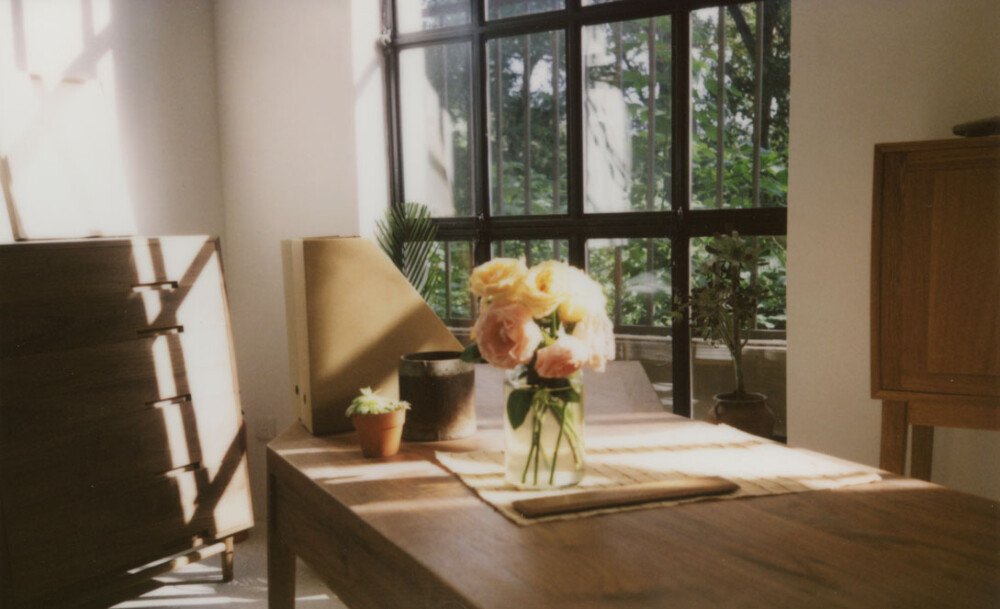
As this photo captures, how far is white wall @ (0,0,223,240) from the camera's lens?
2998 mm

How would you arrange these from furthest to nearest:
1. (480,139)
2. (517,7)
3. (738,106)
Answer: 1. (480,139)
2. (517,7)
3. (738,106)

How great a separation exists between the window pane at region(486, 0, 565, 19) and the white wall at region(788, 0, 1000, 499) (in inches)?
40.4

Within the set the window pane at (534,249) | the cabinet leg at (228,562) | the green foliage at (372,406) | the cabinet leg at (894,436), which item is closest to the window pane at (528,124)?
the window pane at (534,249)

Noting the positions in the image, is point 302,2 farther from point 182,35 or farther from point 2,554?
point 2,554

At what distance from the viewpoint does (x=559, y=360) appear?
1.15 m

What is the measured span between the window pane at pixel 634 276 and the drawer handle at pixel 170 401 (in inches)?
63.9

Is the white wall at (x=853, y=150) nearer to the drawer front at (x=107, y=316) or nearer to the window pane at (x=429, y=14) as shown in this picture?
the window pane at (x=429, y=14)

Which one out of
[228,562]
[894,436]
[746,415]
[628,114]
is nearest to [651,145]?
[628,114]

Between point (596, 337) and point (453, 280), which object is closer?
point (596, 337)

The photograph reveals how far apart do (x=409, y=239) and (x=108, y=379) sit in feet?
4.32

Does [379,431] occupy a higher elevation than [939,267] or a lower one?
lower

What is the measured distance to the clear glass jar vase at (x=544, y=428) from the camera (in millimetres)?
1197

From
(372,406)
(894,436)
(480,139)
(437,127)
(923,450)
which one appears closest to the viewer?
(372,406)

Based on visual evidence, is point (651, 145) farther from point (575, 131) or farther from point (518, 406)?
point (518, 406)
